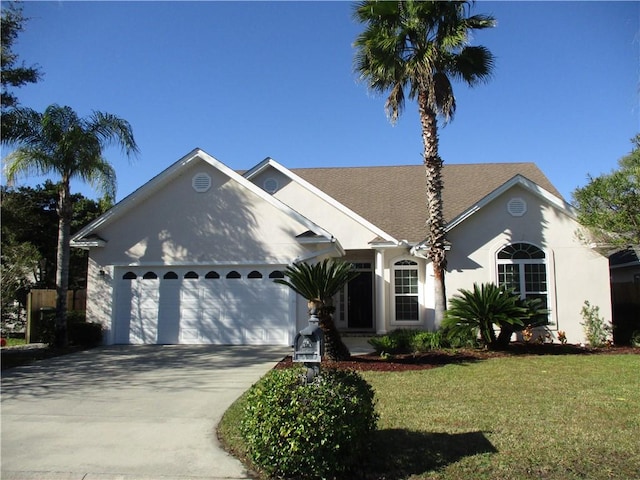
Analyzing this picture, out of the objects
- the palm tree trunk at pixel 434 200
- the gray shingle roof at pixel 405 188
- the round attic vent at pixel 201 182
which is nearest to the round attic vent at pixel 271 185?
the gray shingle roof at pixel 405 188

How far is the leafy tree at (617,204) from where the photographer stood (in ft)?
42.8

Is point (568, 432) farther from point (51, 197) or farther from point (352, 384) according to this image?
point (51, 197)

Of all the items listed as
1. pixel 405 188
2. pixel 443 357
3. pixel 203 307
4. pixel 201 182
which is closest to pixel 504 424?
pixel 443 357

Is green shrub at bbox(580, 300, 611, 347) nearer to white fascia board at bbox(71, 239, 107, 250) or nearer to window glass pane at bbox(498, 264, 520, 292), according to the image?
window glass pane at bbox(498, 264, 520, 292)

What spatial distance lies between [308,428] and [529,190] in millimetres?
12882

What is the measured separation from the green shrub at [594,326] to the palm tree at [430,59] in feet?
14.3

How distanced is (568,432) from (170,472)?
15.7ft

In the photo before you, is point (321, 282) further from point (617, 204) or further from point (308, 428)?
point (617, 204)

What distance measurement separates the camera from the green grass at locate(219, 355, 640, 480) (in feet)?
17.4

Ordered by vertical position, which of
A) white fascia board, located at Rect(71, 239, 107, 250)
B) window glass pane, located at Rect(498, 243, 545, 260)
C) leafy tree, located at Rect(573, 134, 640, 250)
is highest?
leafy tree, located at Rect(573, 134, 640, 250)

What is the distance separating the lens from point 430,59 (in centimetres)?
1438

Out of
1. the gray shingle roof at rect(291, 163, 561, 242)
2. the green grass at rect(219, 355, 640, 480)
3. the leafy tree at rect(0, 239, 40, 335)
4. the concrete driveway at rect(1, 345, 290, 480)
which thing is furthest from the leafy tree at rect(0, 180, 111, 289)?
the green grass at rect(219, 355, 640, 480)

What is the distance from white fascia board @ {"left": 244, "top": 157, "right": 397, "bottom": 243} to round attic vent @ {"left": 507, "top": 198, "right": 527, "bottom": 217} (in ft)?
12.1

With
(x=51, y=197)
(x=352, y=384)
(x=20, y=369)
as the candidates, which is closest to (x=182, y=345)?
(x=20, y=369)
